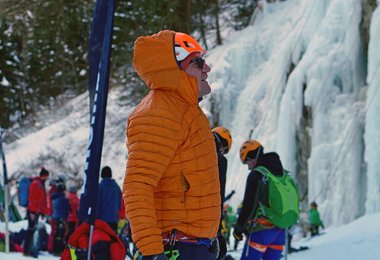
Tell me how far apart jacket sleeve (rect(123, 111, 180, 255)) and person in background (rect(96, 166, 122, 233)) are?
263 inches

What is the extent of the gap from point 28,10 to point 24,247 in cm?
2880

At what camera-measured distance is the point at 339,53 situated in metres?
17.0

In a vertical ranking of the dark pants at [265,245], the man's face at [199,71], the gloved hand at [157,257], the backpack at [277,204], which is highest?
the man's face at [199,71]

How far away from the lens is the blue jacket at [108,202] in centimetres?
959

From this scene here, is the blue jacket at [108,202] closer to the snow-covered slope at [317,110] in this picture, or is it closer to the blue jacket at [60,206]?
the blue jacket at [60,206]

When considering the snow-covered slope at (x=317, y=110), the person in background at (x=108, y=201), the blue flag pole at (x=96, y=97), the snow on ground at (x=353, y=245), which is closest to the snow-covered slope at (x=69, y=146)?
the snow-covered slope at (x=317, y=110)

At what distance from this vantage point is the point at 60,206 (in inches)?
478

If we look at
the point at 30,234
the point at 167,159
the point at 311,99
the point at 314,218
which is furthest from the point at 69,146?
the point at 167,159

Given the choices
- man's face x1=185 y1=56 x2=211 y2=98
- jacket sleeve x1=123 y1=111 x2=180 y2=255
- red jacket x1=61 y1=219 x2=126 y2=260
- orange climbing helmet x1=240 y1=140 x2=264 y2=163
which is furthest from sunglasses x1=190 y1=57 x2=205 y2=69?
orange climbing helmet x1=240 y1=140 x2=264 y2=163

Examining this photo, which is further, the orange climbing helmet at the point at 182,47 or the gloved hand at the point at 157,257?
the orange climbing helmet at the point at 182,47

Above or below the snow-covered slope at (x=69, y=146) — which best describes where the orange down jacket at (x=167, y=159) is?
below

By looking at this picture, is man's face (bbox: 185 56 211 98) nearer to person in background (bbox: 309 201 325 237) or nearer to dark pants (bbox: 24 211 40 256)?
dark pants (bbox: 24 211 40 256)

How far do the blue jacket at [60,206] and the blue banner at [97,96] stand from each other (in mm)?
6232

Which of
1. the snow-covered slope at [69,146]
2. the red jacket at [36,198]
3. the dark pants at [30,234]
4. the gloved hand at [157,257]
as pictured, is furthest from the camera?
the snow-covered slope at [69,146]
